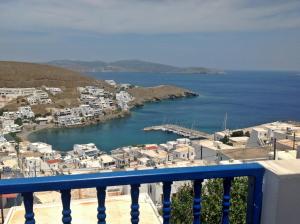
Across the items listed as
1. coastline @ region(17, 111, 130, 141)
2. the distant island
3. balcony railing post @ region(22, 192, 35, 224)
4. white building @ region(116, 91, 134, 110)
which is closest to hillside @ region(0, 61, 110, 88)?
the distant island

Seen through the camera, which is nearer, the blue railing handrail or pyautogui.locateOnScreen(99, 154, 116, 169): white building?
the blue railing handrail

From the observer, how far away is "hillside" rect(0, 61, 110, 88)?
6843cm

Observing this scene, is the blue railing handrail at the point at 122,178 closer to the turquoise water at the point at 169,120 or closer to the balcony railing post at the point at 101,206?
the balcony railing post at the point at 101,206

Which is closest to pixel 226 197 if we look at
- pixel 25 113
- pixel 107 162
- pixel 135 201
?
pixel 135 201

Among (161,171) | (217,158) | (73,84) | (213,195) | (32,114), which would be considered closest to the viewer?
(161,171)

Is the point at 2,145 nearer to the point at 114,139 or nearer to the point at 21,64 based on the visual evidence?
the point at 114,139

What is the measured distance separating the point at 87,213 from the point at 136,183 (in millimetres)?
1659

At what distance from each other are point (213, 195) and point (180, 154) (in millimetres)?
18111

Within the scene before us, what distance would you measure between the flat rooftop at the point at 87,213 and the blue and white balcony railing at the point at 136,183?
1.50 metres

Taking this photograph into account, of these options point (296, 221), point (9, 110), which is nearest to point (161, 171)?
point (296, 221)

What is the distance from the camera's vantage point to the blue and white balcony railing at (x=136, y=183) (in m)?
1.48

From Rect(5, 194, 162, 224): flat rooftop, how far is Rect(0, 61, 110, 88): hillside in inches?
2651

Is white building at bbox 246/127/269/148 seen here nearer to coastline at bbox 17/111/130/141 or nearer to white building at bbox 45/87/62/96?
coastline at bbox 17/111/130/141

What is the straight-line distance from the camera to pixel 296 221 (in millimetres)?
1689
